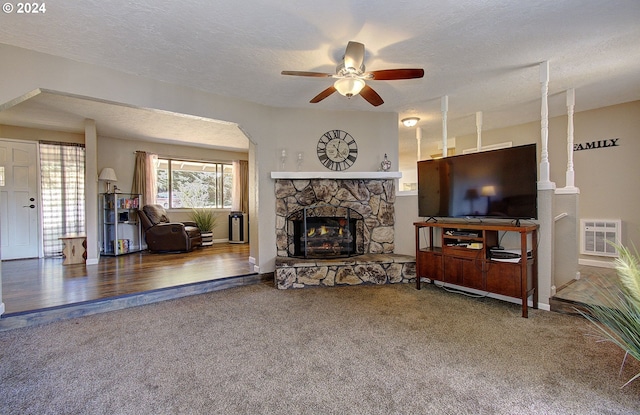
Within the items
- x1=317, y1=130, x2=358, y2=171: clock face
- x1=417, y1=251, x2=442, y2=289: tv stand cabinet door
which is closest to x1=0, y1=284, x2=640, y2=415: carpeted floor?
x1=417, y1=251, x2=442, y2=289: tv stand cabinet door

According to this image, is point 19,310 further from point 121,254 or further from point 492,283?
point 492,283

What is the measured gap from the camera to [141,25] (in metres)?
2.38

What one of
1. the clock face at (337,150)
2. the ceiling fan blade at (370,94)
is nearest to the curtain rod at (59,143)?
the clock face at (337,150)

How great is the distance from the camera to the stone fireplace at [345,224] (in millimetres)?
4125

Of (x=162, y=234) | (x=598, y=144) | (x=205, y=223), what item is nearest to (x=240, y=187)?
(x=205, y=223)

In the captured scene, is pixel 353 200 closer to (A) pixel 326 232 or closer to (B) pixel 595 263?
(A) pixel 326 232

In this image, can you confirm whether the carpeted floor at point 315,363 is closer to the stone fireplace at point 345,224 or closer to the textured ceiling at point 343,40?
the stone fireplace at point 345,224

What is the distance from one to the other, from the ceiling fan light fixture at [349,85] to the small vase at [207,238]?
18.2 ft

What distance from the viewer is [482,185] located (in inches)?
136

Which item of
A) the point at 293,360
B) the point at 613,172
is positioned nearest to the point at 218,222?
the point at 293,360

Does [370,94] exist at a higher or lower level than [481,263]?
higher

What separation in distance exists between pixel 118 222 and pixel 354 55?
5.90 metres

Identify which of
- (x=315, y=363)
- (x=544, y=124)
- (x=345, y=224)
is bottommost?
(x=315, y=363)

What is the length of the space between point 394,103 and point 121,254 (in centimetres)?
601
